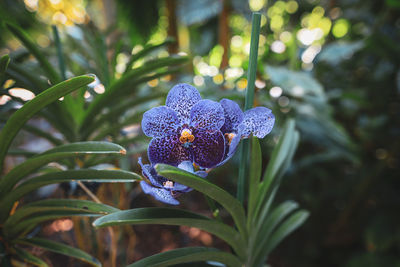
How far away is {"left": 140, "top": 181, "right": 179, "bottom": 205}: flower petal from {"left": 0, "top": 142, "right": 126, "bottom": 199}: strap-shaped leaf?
0.06m

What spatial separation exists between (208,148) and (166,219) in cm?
10

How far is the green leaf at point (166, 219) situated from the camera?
0.91ft

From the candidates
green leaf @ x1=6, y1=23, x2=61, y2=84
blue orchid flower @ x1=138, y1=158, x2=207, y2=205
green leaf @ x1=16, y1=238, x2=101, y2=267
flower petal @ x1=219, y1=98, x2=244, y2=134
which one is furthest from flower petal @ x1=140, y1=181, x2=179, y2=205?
green leaf @ x1=6, y1=23, x2=61, y2=84

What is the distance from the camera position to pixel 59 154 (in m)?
0.34

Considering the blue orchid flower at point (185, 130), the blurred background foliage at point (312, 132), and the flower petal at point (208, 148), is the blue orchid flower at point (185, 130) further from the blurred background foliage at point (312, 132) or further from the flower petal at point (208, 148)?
the blurred background foliage at point (312, 132)

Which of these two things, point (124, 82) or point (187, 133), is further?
point (124, 82)

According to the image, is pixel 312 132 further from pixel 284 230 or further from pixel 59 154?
pixel 59 154

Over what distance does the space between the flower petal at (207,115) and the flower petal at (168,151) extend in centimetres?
3

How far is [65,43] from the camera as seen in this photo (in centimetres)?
117

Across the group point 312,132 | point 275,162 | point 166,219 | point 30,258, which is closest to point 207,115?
point 166,219

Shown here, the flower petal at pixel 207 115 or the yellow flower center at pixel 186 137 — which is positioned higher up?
the flower petal at pixel 207 115

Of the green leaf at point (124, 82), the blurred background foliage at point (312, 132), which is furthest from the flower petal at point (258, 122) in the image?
the blurred background foliage at point (312, 132)

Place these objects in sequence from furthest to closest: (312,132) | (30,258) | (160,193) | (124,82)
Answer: (312,132)
(124,82)
(30,258)
(160,193)

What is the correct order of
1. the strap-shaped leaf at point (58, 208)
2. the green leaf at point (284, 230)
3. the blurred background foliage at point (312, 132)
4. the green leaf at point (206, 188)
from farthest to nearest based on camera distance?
the blurred background foliage at point (312, 132) < the green leaf at point (284, 230) < the strap-shaped leaf at point (58, 208) < the green leaf at point (206, 188)
